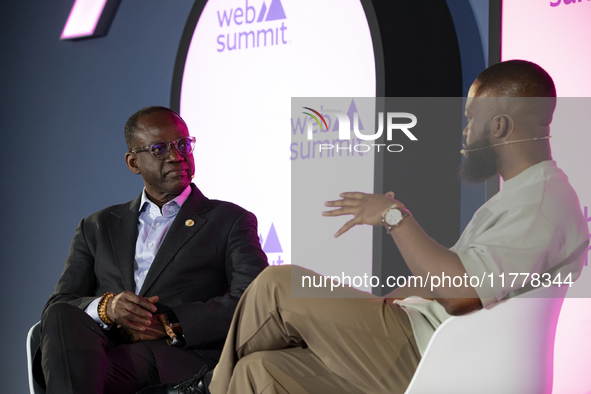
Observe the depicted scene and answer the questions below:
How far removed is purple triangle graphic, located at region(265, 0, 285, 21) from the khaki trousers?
202 cm

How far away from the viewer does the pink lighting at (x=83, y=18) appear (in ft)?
14.3

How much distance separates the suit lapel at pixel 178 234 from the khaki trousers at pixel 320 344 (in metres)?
0.86

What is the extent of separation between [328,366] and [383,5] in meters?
1.82

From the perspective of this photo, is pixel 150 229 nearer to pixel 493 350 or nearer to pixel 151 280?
pixel 151 280

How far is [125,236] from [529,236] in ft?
5.52

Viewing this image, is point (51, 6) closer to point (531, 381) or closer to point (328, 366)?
point (328, 366)

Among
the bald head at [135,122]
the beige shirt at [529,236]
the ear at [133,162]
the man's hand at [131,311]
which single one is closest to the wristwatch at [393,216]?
the beige shirt at [529,236]

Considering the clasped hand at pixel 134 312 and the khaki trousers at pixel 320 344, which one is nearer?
the khaki trousers at pixel 320 344

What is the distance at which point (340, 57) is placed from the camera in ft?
10.1

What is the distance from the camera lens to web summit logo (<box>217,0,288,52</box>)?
339 cm

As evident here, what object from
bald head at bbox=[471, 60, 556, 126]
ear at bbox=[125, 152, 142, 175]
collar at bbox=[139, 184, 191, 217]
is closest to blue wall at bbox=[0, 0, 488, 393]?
ear at bbox=[125, 152, 142, 175]

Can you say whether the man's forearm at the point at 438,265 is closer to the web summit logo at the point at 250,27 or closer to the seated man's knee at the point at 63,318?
the seated man's knee at the point at 63,318

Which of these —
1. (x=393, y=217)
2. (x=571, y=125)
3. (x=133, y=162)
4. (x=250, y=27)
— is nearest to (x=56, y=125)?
(x=250, y=27)

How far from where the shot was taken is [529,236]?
1.51 meters
